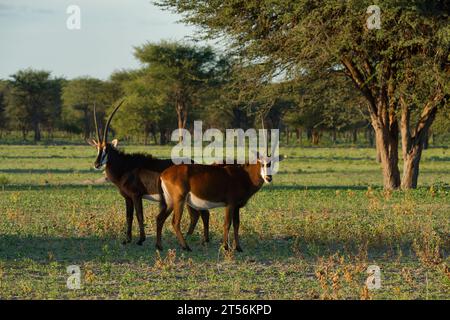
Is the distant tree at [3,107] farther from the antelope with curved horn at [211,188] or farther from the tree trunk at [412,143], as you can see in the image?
the antelope with curved horn at [211,188]

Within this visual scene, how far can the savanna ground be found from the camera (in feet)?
32.2

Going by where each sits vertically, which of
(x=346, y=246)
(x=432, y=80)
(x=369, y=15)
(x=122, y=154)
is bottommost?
(x=346, y=246)

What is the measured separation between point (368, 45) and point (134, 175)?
11.2 meters

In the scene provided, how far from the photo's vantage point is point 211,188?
12.7 metres

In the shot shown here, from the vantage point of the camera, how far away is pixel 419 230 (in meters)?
14.8

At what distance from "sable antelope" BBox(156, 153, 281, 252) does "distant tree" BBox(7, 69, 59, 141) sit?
7680 centimetres

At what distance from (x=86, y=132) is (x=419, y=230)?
8331 cm

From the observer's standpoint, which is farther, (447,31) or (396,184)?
(396,184)

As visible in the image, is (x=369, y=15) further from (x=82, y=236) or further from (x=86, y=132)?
(x=86, y=132)

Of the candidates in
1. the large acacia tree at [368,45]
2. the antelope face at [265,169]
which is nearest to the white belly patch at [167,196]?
the antelope face at [265,169]

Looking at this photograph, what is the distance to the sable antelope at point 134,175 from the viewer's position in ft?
44.4

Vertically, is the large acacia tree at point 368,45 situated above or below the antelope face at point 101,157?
above

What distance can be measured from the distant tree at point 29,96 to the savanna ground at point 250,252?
67.3 m

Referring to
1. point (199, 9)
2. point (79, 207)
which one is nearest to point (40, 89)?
point (199, 9)
